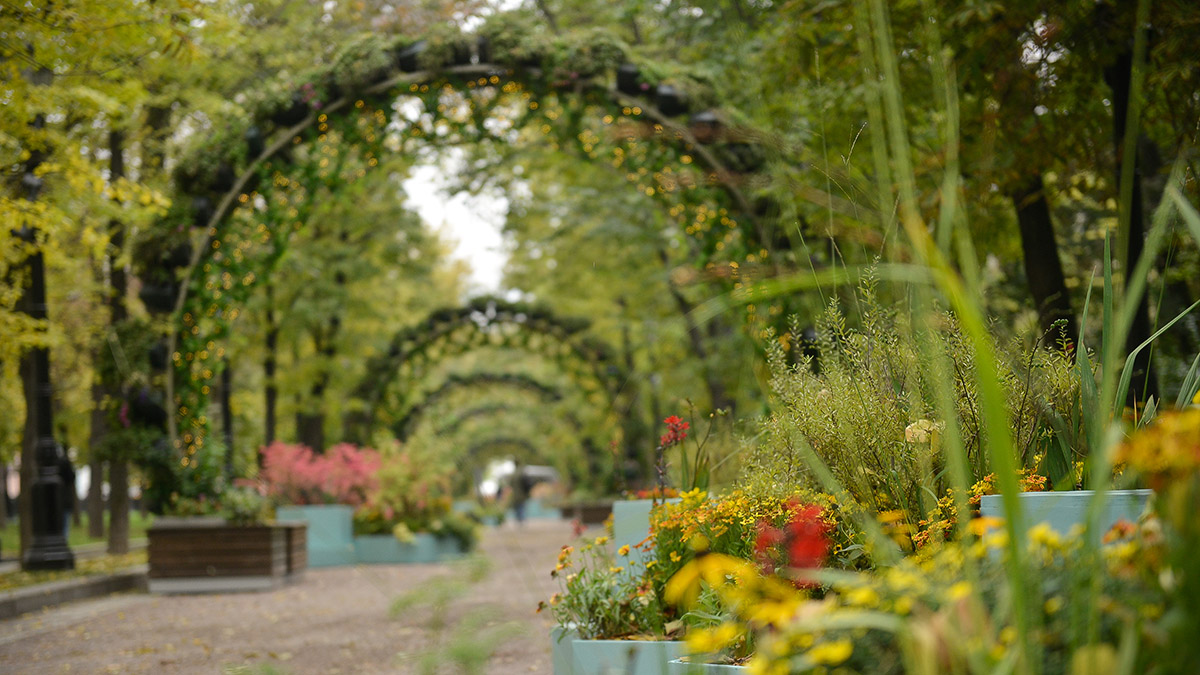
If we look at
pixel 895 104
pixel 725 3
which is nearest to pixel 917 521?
pixel 895 104

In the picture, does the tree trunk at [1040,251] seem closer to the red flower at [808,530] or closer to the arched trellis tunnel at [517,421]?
the red flower at [808,530]

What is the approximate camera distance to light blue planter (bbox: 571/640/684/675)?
269 cm

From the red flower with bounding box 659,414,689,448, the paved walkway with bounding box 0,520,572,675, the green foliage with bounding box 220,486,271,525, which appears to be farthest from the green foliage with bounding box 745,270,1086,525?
the green foliage with bounding box 220,486,271,525

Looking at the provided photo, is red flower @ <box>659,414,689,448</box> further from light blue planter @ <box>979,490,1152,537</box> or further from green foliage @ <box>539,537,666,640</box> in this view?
light blue planter @ <box>979,490,1152,537</box>

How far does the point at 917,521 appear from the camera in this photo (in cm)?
267

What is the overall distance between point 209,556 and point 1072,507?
8.00 m

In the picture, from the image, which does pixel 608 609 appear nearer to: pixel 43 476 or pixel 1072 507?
pixel 1072 507

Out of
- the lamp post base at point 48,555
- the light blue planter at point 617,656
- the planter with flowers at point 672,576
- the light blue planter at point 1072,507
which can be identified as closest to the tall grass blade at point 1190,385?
the light blue planter at point 1072,507

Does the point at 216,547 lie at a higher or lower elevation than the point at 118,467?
lower

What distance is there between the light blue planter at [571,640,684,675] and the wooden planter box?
6.31 m

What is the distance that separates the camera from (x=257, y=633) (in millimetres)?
5672

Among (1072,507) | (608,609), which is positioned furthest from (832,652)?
(608,609)

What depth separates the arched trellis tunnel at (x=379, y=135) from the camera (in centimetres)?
818

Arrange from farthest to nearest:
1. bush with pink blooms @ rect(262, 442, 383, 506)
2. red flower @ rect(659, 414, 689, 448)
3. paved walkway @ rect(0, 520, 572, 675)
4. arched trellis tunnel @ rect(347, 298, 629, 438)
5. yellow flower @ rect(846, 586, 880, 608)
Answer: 1. arched trellis tunnel @ rect(347, 298, 629, 438)
2. bush with pink blooms @ rect(262, 442, 383, 506)
3. paved walkway @ rect(0, 520, 572, 675)
4. red flower @ rect(659, 414, 689, 448)
5. yellow flower @ rect(846, 586, 880, 608)
